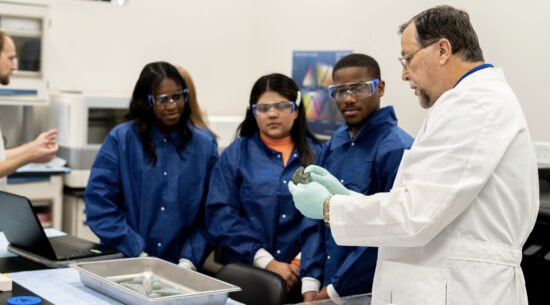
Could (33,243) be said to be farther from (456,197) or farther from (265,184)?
(456,197)

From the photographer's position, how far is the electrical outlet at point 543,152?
296 cm

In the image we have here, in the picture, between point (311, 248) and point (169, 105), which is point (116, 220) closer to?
point (169, 105)

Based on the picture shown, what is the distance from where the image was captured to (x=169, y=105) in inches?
104

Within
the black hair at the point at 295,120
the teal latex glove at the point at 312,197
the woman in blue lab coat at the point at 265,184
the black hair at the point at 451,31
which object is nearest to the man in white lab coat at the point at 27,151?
the woman in blue lab coat at the point at 265,184

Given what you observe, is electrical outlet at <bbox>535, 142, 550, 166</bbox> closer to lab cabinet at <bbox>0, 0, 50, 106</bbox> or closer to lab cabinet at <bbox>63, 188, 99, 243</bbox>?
lab cabinet at <bbox>63, 188, 99, 243</bbox>

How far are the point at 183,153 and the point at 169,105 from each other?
23 cm

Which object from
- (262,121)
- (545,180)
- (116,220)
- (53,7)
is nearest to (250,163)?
(262,121)

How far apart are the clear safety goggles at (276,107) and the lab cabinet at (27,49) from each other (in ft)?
7.03

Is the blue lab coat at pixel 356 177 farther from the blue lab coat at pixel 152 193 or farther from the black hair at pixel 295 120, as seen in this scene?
the blue lab coat at pixel 152 193

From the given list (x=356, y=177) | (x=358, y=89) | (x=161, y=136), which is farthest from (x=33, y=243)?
(x=358, y=89)

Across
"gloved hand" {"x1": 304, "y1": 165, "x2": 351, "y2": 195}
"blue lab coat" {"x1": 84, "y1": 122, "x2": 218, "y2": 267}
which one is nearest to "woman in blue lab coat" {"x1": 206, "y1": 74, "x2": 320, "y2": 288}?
"blue lab coat" {"x1": 84, "y1": 122, "x2": 218, "y2": 267}

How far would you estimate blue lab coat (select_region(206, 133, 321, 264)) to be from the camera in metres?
2.59

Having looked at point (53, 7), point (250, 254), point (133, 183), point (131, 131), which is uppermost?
point (53, 7)

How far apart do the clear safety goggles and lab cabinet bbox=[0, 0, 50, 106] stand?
2.14m
